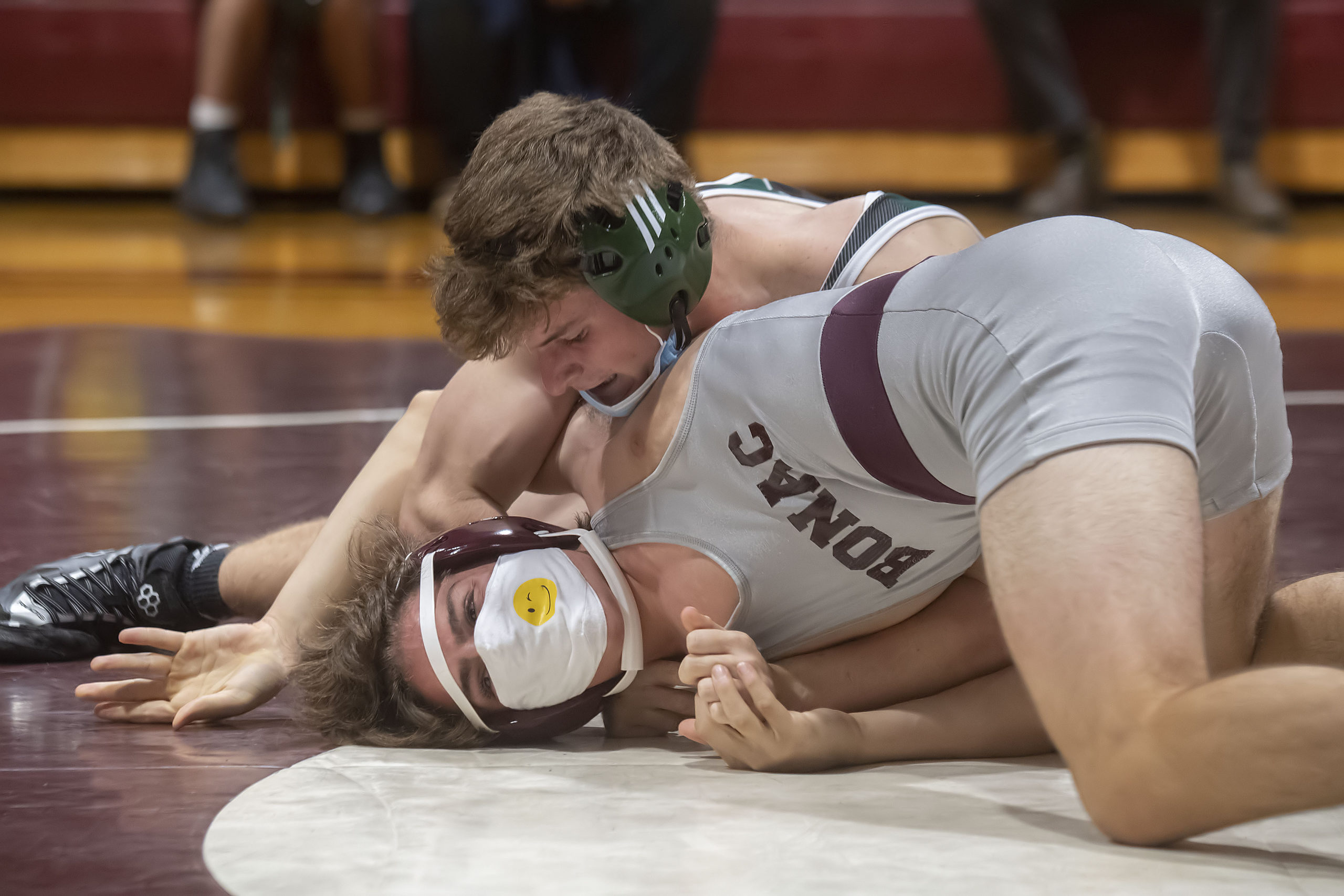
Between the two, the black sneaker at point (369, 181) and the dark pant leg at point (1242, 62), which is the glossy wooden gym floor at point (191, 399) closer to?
the black sneaker at point (369, 181)

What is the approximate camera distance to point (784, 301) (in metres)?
1.81

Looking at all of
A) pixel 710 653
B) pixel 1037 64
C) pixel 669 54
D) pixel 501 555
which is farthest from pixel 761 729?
pixel 1037 64

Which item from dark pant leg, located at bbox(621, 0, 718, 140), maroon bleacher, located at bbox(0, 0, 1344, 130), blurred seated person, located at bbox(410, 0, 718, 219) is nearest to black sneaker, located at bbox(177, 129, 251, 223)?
maroon bleacher, located at bbox(0, 0, 1344, 130)

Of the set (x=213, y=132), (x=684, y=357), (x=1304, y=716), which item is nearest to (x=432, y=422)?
(x=684, y=357)

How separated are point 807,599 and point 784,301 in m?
0.36

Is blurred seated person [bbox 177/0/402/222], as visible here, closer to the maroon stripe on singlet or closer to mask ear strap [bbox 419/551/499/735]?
mask ear strap [bbox 419/551/499/735]

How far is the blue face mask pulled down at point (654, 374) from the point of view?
1911 millimetres

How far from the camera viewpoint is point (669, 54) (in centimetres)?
580

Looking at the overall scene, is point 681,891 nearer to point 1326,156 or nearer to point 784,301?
point 784,301

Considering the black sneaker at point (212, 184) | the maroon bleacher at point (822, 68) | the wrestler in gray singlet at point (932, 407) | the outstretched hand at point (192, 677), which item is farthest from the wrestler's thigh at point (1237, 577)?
the black sneaker at point (212, 184)

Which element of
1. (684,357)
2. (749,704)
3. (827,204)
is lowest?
(749,704)

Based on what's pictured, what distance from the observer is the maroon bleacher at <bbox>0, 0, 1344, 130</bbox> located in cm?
621

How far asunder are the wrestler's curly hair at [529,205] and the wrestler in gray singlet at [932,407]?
207 mm

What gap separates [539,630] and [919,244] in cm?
82
